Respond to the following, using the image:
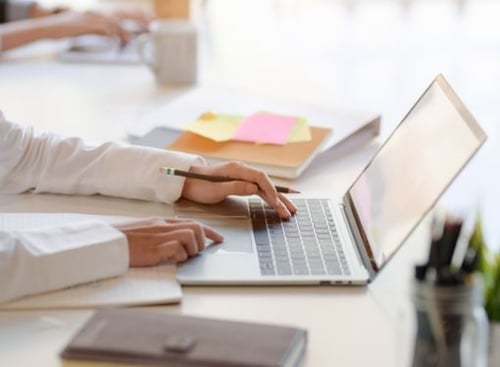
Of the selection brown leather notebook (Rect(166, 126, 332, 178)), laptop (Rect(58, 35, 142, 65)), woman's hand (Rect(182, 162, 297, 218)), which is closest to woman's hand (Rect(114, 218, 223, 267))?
woman's hand (Rect(182, 162, 297, 218))

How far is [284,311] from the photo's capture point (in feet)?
3.60

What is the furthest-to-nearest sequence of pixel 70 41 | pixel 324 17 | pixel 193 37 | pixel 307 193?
pixel 324 17
pixel 70 41
pixel 193 37
pixel 307 193

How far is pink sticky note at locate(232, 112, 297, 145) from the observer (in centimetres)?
166

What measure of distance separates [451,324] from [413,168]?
417mm

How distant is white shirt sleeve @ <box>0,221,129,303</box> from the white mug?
100 cm

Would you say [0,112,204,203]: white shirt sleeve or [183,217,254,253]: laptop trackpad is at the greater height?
[0,112,204,203]: white shirt sleeve

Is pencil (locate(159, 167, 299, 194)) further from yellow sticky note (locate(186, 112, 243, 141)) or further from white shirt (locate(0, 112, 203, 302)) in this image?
yellow sticky note (locate(186, 112, 243, 141))

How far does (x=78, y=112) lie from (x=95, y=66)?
42cm

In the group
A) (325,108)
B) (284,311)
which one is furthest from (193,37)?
(284,311)

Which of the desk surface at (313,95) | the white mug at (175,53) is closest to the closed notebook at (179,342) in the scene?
the desk surface at (313,95)

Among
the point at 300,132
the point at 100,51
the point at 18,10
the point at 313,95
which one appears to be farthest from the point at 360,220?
the point at 18,10

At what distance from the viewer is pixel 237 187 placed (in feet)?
4.57

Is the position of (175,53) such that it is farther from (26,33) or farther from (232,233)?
(232,233)

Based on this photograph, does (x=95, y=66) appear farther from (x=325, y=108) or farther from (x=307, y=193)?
(x=307, y=193)
